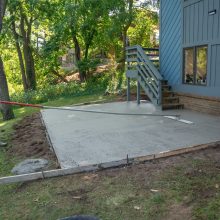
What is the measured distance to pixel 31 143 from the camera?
609cm

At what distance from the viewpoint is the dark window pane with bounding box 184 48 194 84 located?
352 inches

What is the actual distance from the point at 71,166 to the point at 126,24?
12.1m

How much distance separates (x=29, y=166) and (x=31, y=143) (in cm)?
143

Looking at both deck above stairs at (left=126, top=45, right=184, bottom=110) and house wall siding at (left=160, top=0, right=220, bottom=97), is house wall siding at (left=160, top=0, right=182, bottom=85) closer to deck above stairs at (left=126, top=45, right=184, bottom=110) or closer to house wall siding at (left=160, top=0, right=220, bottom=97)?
house wall siding at (left=160, top=0, right=220, bottom=97)

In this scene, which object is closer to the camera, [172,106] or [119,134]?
[119,134]

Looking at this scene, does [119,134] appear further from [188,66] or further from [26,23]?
[26,23]

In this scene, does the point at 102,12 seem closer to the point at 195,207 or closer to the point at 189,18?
the point at 189,18

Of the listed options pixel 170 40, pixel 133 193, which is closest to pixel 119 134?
pixel 133 193

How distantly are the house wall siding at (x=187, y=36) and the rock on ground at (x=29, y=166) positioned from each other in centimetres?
506

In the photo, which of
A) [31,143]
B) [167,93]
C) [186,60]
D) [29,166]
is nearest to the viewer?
[29,166]

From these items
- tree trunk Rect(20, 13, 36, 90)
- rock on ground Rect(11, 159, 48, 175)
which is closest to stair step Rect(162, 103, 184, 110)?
rock on ground Rect(11, 159, 48, 175)

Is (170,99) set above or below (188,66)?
below

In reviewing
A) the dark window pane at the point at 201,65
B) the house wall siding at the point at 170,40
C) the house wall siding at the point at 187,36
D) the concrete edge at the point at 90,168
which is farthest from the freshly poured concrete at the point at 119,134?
the house wall siding at the point at 170,40

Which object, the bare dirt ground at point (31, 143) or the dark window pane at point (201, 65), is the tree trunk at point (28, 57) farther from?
the dark window pane at point (201, 65)
